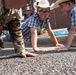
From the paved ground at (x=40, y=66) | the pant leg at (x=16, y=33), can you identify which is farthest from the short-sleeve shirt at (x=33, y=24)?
the paved ground at (x=40, y=66)

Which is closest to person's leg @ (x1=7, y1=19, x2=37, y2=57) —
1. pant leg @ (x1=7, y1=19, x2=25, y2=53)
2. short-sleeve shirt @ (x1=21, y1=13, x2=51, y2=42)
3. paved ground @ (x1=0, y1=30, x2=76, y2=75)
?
pant leg @ (x1=7, y1=19, x2=25, y2=53)

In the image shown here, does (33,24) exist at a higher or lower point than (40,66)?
higher

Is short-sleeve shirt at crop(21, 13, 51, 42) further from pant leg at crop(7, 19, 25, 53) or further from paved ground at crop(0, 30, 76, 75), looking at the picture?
paved ground at crop(0, 30, 76, 75)

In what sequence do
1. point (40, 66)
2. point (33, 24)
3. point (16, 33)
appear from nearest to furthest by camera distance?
point (40, 66) < point (16, 33) < point (33, 24)

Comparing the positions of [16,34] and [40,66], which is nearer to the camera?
[40,66]

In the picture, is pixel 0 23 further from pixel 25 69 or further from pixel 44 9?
pixel 44 9

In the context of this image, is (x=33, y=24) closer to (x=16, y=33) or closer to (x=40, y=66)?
(x=16, y=33)

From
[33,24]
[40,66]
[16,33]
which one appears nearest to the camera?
[40,66]

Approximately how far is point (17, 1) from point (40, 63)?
0.68m

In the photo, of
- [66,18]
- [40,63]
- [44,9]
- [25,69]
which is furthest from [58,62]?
[66,18]

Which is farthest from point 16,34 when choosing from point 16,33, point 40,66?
point 40,66

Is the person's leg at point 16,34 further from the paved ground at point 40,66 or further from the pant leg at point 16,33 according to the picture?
the paved ground at point 40,66

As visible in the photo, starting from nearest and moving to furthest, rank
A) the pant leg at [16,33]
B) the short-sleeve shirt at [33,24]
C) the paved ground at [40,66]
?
the paved ground at [40,66]
the pant leg at [16,33]
the short-sleeve shirt at [33,24]

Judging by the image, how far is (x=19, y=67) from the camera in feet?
7.66
